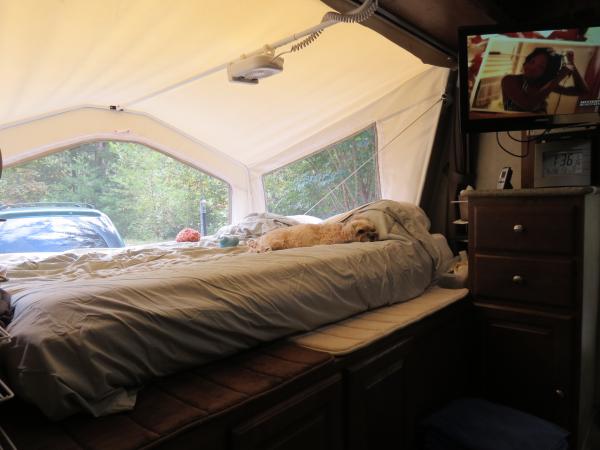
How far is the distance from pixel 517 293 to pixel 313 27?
1.60 meters

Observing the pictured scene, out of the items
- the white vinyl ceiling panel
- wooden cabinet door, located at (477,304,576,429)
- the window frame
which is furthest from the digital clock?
the window frame

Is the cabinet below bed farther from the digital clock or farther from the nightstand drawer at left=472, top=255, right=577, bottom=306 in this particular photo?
the digital clock

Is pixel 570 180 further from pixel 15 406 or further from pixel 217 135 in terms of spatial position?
pixel 217 135

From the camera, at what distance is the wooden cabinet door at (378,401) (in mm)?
1386

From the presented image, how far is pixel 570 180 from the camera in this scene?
2057mm

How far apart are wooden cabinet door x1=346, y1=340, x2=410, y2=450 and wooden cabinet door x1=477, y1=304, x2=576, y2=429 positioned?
594mm

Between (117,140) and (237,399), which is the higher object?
(117,140)

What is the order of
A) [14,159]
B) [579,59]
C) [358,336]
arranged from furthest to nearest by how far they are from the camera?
[14,159] < [579,59] < [358,336]

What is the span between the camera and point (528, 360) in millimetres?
1904

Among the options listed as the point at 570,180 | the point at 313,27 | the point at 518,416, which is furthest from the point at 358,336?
the point at 313,27

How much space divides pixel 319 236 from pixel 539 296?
3.40 feet

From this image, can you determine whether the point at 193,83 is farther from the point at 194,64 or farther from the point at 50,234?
the point at 50,234

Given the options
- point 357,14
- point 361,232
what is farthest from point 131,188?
point 357,14

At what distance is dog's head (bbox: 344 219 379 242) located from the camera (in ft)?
7.13
